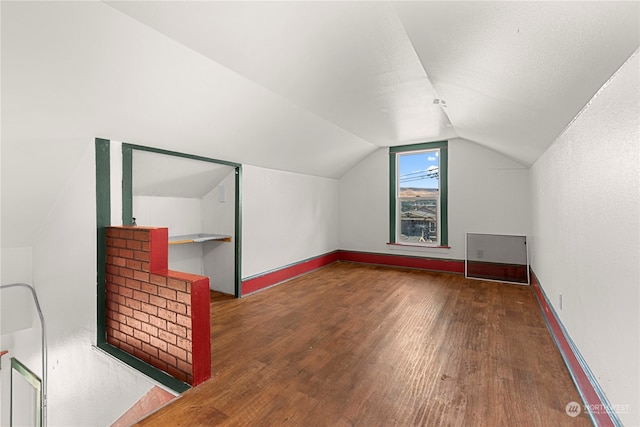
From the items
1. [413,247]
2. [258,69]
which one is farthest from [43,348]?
[413,247]

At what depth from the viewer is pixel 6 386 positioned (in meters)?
3.49

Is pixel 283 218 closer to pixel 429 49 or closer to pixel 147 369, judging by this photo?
pixel 147 369

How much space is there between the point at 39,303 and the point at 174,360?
2005mm

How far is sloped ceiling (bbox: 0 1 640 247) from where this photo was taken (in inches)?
52.7

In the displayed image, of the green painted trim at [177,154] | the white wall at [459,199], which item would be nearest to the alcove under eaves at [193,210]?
the green painted trim at [177,154]

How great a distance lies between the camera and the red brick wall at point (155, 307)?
2062 mm

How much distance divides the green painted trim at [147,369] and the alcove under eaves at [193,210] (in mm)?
1246

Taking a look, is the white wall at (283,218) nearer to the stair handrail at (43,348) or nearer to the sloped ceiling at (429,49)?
the sloped ceiling at (429,49)

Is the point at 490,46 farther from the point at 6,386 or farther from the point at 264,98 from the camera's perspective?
the point at 6,386

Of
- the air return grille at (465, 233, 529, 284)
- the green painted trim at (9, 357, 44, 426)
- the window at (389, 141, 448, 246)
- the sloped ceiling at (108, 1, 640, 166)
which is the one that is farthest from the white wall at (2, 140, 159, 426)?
the air return grille at (465, 233, 529, 284)

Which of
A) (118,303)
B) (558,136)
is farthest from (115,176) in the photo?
(558,136)

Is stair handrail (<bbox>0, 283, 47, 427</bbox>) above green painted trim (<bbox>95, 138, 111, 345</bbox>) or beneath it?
beneath

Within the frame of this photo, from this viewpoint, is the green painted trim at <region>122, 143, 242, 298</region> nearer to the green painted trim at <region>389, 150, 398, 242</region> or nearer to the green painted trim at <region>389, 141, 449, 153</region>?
the green painted trim at <region>389, 150, 398, 242</region>

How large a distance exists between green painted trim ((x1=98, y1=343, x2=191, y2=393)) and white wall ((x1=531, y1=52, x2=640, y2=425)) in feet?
8.25
